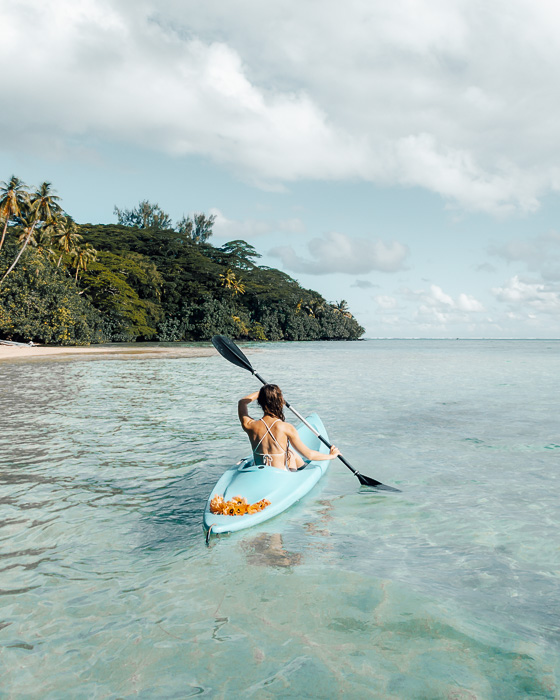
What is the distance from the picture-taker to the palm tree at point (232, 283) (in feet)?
220

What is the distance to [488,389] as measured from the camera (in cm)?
1766

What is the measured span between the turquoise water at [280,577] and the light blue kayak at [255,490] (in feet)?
0.53

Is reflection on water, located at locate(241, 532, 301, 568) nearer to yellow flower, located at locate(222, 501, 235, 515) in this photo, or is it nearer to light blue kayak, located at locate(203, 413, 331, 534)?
light blue kayak, located at locate(203, 413, 331, 534)

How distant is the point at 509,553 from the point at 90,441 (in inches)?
257

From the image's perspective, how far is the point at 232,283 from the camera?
6856 cm

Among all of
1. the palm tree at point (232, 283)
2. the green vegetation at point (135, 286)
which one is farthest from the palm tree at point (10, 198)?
the palm tree at point (232, 283)

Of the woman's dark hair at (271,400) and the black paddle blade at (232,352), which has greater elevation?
the black paddle blade at (232,352)

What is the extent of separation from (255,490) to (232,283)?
64.5m

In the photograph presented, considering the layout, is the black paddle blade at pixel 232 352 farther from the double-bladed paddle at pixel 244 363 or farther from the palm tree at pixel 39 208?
the palm tree at pixel 39 208

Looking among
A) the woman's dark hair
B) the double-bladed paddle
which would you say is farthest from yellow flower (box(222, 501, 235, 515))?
the double-bladed paddle

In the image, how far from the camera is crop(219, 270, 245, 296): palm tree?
220ft

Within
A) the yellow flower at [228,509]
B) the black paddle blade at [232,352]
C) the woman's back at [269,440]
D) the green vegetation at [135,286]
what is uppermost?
the green vegetation at [135,286]

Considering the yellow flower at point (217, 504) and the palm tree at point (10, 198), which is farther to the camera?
the palm tree at point (10, 198)

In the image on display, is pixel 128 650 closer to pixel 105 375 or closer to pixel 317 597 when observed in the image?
pixel 317 597
